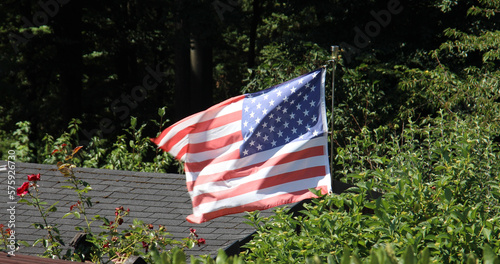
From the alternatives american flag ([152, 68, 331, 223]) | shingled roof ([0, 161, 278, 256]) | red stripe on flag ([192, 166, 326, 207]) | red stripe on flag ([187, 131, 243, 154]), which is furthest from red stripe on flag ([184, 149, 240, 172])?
shingled roof ([0, 161, 278, 256])

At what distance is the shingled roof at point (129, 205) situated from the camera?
24.2ft

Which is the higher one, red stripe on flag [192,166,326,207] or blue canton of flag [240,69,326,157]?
blue canton of flag [240,69,326,157]

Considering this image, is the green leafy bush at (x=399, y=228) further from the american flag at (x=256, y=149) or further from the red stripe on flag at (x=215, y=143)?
the red stripe on flag at (x=215, y=143)

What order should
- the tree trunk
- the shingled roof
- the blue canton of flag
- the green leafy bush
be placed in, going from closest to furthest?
the green leafy bush
the blue canton of flag
the shingled roof
the tree trunk

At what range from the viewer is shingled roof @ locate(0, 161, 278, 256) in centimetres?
737

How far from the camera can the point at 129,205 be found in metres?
8.10

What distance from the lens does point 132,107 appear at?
20.1 metres

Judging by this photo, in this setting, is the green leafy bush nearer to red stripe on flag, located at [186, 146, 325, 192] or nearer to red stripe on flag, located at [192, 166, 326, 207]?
red stripe on flag, located at [192, 166, 326, 207]

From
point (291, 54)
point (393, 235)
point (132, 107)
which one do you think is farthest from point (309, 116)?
point (132, 107)

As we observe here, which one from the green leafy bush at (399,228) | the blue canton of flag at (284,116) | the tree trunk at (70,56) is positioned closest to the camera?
the green leafy bush at (399,228)

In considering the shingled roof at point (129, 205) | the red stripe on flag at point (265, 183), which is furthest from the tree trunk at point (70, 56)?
the red stripe on flag at point (265, 183)

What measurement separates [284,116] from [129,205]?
10.4 ft

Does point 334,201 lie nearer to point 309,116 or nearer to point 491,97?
point 309,116

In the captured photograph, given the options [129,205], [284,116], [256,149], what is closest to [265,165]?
[256,149]
